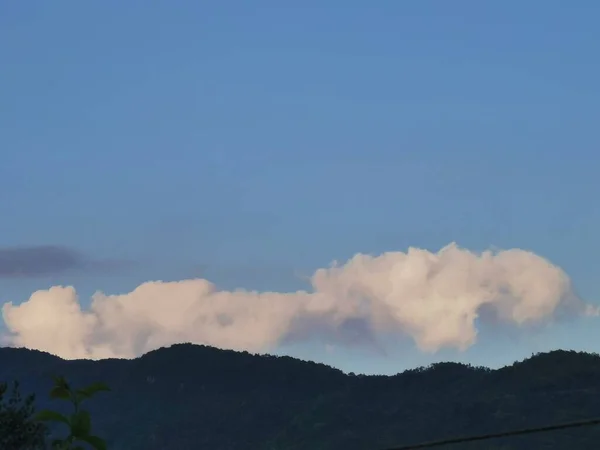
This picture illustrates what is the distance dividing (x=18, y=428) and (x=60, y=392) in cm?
4390

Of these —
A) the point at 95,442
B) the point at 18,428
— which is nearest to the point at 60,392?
the point at 95,442

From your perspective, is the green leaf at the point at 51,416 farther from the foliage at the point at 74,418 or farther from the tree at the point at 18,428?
the tree at the point at 18,428

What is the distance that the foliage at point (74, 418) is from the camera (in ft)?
23.9

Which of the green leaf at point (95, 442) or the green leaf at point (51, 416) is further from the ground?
the green leaf at point (51, 416)

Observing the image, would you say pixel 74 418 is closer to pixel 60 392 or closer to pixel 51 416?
pixel 51 416

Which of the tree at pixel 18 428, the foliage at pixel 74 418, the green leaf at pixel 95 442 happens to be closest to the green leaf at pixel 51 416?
the foliage at pixel 74 418

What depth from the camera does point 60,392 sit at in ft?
25.5

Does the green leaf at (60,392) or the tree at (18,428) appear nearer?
the green leaf at (60,392)

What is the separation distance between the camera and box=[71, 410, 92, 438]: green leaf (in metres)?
7.34

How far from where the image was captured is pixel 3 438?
163ft

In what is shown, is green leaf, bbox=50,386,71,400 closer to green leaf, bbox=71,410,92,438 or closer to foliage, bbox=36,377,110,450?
foliage, bbox=36,377,110,450

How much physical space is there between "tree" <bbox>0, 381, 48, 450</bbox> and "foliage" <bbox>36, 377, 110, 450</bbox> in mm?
42309

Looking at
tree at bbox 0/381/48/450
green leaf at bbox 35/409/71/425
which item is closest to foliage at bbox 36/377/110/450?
green leaf at bbox 35/409/71/425

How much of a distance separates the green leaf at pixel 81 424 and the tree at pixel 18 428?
42708mm
